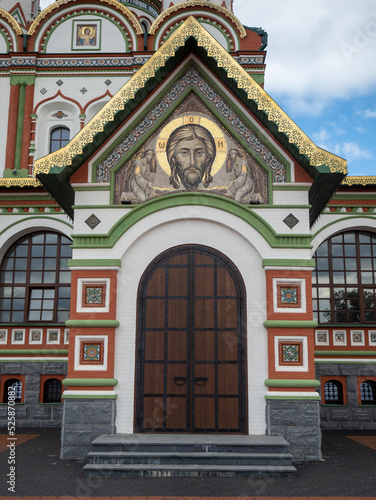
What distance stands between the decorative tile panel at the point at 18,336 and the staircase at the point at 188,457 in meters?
5.99

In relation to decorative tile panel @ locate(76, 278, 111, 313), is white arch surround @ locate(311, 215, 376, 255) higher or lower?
higher

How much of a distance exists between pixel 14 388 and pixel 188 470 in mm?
7182

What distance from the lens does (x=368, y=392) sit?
1327 centimetres

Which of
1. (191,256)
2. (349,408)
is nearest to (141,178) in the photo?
(191,256)

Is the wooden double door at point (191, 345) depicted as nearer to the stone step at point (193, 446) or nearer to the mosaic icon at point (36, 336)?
the stone step at point (193, 446)

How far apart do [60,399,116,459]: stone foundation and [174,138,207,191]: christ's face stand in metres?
4.11

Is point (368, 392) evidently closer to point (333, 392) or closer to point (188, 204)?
point (333, 392)

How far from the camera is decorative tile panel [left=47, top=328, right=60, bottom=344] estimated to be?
528 inches

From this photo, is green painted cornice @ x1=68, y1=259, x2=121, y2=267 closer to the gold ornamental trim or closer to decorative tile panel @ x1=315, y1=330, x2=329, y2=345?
the gold ornamental trim

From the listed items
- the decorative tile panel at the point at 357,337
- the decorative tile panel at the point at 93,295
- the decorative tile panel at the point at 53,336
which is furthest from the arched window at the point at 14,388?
the decorative tile panel at the point at 357,337

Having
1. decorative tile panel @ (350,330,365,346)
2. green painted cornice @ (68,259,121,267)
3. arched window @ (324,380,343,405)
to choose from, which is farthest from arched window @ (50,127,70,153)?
arched window @ (324,380,343,405)

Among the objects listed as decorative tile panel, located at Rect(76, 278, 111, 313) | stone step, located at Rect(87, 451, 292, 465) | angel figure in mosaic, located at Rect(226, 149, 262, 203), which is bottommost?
stone step, located at Rect(87, 451, 292, 465)

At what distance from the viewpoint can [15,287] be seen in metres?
14.0

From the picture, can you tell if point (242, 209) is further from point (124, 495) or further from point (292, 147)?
point (124, 495)
